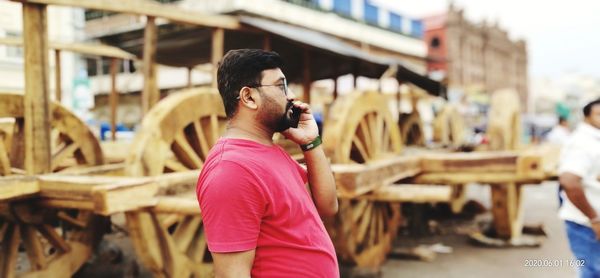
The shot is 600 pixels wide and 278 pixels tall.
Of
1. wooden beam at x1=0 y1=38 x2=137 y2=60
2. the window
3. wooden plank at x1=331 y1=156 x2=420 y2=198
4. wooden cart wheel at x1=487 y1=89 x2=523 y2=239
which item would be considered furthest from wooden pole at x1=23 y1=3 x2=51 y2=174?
the window

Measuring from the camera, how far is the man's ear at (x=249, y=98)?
1.47 m

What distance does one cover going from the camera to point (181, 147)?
3582mm

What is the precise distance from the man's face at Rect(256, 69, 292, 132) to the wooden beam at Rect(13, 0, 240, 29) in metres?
2.33

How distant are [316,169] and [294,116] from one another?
25 centimetres

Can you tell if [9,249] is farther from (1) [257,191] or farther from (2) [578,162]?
(2) [578,162]

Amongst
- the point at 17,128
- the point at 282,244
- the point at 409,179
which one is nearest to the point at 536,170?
the point at 409,179

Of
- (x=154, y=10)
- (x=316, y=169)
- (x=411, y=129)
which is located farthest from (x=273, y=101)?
(x=411, y=129)

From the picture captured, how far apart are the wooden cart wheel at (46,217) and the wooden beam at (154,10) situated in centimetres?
79

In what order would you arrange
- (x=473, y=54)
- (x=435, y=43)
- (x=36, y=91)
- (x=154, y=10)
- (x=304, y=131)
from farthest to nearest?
1. (x=473, y=54)
2. (x=435, y=43)
3. (x=154, y=10)
4. (x=36, y=91)
5. (x=304, y=131)

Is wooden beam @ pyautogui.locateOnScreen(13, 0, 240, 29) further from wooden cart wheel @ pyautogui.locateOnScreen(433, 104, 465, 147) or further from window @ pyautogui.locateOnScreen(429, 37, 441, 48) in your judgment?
window @ pyautogui.locateOnScreen(429, 37, 441, 48)

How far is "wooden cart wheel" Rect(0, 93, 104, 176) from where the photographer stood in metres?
3.43

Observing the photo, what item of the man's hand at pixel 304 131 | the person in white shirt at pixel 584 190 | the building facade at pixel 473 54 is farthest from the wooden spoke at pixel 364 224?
the building facade at pixel 473 54

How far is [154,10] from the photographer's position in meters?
4.18

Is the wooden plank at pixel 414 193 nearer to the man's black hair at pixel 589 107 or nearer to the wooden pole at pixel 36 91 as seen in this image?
the man's black hair at pixel 589 107
